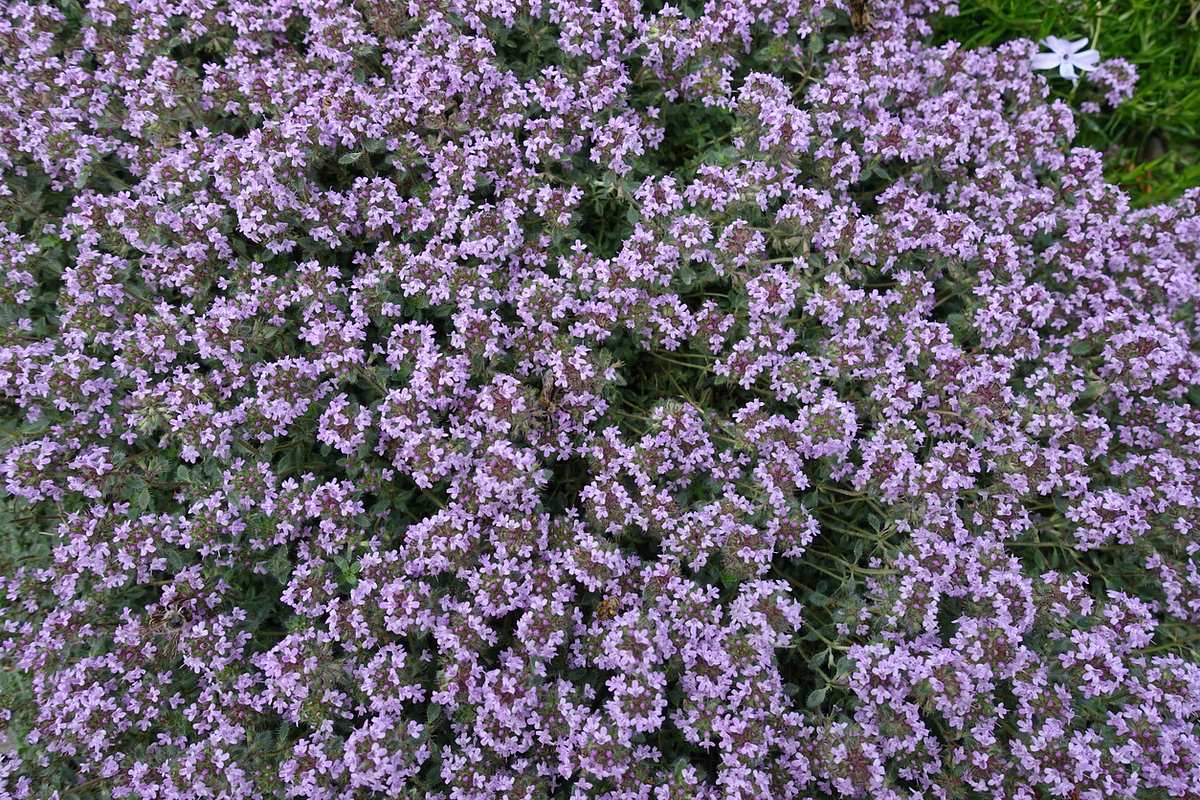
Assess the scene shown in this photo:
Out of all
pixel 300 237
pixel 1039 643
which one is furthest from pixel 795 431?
pixel 300 237

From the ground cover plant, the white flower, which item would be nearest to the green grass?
the white flower

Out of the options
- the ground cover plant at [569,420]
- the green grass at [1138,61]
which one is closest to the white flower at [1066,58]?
the green grass at [1138,61]

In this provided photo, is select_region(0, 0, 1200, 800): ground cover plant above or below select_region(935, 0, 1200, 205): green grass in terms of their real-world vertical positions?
below

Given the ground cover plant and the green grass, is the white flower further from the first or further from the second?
the ground cover plant

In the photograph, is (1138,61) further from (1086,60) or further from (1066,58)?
(1066,58)

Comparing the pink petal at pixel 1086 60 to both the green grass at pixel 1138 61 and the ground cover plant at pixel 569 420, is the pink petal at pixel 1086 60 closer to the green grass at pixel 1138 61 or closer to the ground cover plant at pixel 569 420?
the green grass at pixel 1138 61

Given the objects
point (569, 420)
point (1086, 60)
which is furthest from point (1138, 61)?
point (569, 420)
